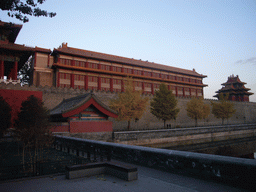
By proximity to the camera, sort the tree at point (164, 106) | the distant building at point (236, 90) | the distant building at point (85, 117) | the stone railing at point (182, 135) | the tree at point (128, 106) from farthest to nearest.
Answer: the distant building at point (236, 90), the tree at point (164, 106), the tree at point (128, 106), the stone railing at point (182, 135), the distant building at point (85, 117)

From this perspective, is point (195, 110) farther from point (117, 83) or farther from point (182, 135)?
point (117, 83)

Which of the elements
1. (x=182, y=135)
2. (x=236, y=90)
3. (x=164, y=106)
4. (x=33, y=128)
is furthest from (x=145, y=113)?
(x=236, y=90)

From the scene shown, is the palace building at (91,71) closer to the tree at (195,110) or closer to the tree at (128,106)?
the tree at (128,106)

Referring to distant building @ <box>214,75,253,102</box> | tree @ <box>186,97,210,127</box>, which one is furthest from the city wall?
distant building @ <box>214,75,253,102</box>

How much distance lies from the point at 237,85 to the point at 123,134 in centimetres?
5725

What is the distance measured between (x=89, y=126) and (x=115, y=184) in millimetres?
10870

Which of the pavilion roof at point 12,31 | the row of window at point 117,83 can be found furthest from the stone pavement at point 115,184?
the row of window at point 117,83

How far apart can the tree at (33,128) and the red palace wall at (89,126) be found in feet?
16.9

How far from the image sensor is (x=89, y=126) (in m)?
15.4

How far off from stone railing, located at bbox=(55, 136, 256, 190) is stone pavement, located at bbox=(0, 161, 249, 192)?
191 millimetres

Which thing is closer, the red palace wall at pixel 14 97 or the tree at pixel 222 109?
the red palace wall at pixel 14 97

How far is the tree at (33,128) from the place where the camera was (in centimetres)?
779

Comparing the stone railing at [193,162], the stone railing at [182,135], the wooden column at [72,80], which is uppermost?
the wooden column at [72,80]

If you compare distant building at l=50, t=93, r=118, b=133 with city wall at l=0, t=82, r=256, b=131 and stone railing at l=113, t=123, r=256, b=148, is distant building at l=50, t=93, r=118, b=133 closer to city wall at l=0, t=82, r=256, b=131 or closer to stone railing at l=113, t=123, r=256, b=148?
stone railing at l=113, t=123, r=256, b=148
